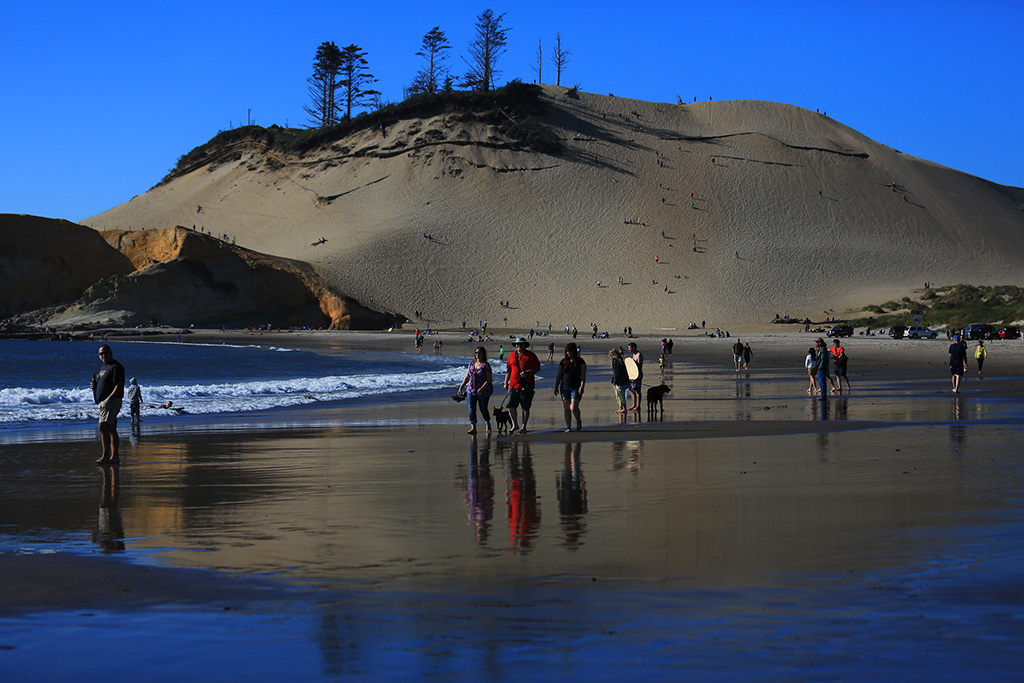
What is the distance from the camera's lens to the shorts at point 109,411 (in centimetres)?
1180

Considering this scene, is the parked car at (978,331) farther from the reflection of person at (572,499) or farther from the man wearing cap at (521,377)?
the reflection of person at (572,499)

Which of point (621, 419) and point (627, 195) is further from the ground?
point (627, 195)

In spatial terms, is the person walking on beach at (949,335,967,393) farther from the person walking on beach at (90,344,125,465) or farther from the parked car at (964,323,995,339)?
the parked car at (964,323,995,339)

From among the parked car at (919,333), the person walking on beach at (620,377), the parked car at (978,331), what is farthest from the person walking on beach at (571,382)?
the parked car at (919,333)

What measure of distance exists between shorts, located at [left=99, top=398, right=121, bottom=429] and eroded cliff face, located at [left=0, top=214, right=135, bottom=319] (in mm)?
75927

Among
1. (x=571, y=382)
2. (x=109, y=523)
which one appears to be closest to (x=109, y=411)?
(x=109, y=523)

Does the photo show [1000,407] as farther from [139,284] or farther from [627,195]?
[627,195]

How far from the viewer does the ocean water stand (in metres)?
21.9

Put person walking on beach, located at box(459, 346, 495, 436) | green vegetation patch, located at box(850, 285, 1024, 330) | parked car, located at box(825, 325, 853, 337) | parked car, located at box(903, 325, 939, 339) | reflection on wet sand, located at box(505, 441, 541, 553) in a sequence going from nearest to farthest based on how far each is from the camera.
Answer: reflection on wet sand, located at box(505, 441, 541, 553) → person walking on beach, located at box(459, 346, 495, 436) → parked car, located at box(903, 325, 939, 339) → parked car, located at box(825, 325, 853, 337) → green vegetation patch, located at box(850, 285, 1024, 330)

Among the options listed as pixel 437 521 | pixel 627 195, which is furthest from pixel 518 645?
pixel 627 195

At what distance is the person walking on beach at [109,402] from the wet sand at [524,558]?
358 mm

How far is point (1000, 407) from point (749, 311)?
83.9 metres

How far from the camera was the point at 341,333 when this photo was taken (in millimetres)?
79312

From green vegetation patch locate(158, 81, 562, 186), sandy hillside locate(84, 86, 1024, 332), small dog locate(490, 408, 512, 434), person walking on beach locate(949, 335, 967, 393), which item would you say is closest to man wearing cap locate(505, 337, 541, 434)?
small dog locate(490, 408, 512, 434)
